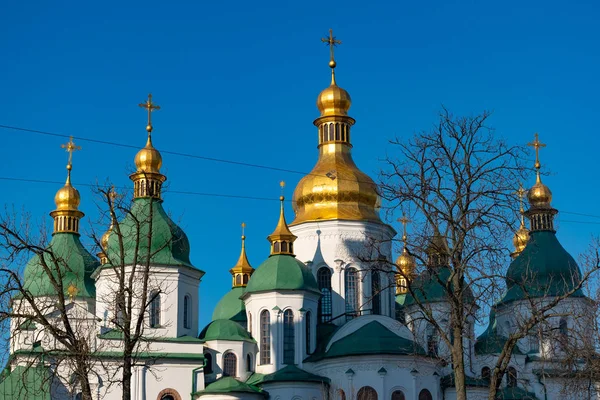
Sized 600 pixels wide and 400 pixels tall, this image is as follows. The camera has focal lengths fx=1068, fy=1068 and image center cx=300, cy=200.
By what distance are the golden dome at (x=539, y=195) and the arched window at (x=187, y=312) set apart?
20.6m

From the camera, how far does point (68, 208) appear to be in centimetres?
5653

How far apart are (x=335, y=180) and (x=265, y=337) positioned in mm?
8898

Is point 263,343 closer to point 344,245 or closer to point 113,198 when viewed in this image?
point 344,245

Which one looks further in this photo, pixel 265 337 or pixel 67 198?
pixel 67 198

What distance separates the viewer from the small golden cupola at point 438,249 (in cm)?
2361

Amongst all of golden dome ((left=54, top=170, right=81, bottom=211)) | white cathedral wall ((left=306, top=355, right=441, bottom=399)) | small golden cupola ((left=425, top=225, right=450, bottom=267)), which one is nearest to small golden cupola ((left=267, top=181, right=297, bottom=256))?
white cathedral wall ((left=306, top=355, right=441, bottom=399))

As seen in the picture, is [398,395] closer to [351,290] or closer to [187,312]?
[351,290]

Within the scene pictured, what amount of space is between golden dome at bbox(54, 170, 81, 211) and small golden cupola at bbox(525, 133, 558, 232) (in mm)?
23936

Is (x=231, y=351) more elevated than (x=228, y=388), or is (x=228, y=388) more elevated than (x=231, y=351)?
(x=231, y=351)

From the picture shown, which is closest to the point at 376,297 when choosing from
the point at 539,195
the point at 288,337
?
the point at 288,337

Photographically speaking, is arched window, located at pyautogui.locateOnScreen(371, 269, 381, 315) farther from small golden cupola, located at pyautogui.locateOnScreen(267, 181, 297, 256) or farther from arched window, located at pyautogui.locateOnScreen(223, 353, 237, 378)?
arched window, located at pyautogui.locateOnScreen(223, 353, 237, 378)

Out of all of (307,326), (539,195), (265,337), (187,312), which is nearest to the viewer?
(187,312)

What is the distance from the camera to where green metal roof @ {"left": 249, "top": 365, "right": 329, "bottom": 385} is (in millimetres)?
44750

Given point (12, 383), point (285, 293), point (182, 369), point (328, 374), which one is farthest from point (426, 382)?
point (12, 383)
